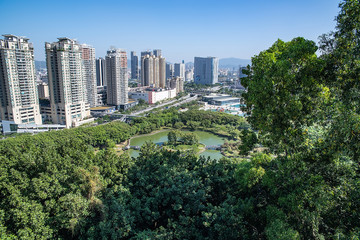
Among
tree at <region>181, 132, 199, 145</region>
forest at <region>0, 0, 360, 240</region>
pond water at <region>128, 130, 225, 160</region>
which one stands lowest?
pond water at <region>128, 130, 225, 160</region>

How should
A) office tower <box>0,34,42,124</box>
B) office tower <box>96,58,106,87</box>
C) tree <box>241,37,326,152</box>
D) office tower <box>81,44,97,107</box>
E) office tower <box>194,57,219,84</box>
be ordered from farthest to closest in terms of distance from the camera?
office tower <box>194,57,219,84</box>
office tower <box>96,58,106,87</box>
office tower <box>81,44,97,107</box>
office tower <box>0,34,42,124</box>
tree <box>241,37,326,152</box>

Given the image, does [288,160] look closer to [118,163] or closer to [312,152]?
[312,152]

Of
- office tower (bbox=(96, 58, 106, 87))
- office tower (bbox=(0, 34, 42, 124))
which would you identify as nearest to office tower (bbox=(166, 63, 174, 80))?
office tower (bbox=(96, 58, 106, 87))

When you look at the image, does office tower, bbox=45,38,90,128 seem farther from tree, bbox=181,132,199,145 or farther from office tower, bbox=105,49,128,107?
Result: tree, bbox=181,132,199,145

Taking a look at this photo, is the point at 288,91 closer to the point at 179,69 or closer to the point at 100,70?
Answer: the point at 100,70

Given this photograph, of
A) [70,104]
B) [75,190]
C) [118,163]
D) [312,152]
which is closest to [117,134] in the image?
[70,104]
